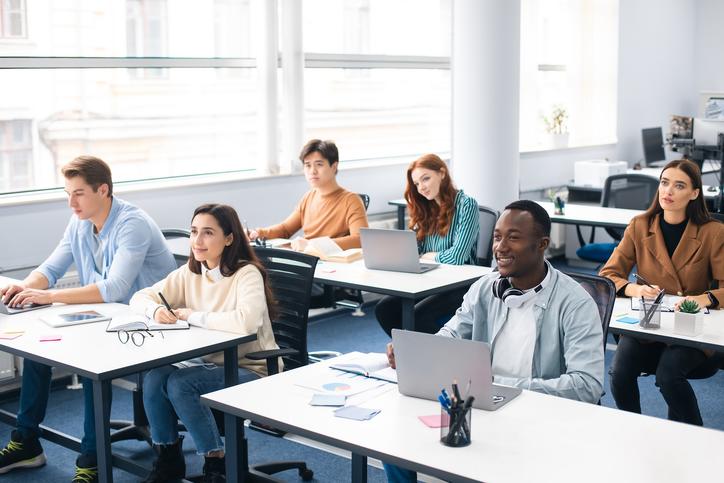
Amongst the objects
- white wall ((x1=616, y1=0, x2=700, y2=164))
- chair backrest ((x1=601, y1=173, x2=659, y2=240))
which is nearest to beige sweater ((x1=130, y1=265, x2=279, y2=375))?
chair backrest ((x1=601, y1=173, x2=659, y2=240))

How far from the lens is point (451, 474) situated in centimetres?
216

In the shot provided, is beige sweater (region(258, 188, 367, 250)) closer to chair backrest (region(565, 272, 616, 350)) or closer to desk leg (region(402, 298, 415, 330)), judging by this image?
desk leg (region(402, 298, 415, 330))

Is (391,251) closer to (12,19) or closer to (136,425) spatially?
(136,425)

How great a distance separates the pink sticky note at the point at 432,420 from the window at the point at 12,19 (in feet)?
12.0

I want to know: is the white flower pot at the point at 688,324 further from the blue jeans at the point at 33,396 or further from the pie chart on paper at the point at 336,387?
the blue jeans at the point at 33,396

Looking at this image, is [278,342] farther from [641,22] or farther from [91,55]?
[641,22]

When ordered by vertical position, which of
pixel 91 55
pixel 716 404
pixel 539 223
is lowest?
pixel 716 404

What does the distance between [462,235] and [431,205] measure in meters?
0.27

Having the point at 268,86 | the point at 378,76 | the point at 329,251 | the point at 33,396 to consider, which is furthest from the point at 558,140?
the point at 33,396

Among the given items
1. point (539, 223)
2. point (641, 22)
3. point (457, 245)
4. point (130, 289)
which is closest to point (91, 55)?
point (130, 289)

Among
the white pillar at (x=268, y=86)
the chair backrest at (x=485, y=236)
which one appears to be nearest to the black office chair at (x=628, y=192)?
the chair backrest at (x=485, y=236)

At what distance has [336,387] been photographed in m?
2.83

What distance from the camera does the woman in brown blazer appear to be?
377cm

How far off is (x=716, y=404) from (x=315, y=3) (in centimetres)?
394
